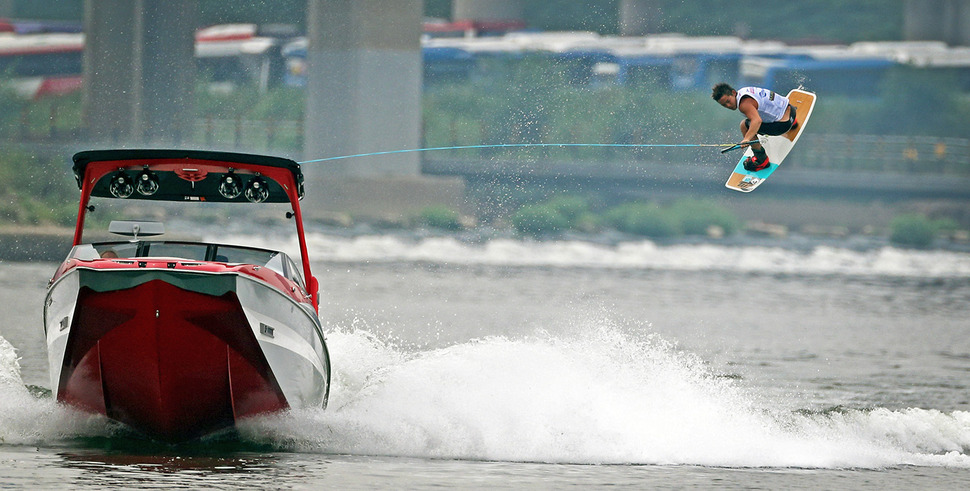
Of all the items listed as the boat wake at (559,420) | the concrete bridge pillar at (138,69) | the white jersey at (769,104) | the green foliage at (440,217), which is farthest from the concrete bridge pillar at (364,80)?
the white jersey at (769,104)

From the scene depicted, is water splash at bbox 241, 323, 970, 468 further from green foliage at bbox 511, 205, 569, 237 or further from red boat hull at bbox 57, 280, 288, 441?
green foliage at bbox 511, 205, 569, 237

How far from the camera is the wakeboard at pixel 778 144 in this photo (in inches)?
590

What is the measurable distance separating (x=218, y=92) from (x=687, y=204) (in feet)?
57.1

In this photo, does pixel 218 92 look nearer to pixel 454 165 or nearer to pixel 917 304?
pixel 454 165

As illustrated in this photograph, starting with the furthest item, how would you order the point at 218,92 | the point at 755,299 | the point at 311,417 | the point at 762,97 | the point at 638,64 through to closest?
the point at 638,64 < the point at 218,92 < the point at 755,299 < the point at 762,97 < the point at 311,417

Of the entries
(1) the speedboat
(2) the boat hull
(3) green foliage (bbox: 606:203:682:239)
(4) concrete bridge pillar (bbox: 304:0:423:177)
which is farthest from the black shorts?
(3) green foliage (bbox: 606:203:682:239)

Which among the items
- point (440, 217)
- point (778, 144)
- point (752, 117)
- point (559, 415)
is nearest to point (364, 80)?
point (440, 217)

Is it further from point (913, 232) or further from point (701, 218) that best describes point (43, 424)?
point (913, 232)

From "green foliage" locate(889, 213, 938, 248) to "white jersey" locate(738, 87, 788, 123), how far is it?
41.5 meters

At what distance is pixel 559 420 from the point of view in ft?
42.2

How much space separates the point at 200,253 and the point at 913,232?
45.5 metres

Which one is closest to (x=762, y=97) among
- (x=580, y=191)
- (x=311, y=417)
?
(x=311, y=417)

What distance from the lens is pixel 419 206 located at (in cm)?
4519

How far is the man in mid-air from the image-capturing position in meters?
13.5
